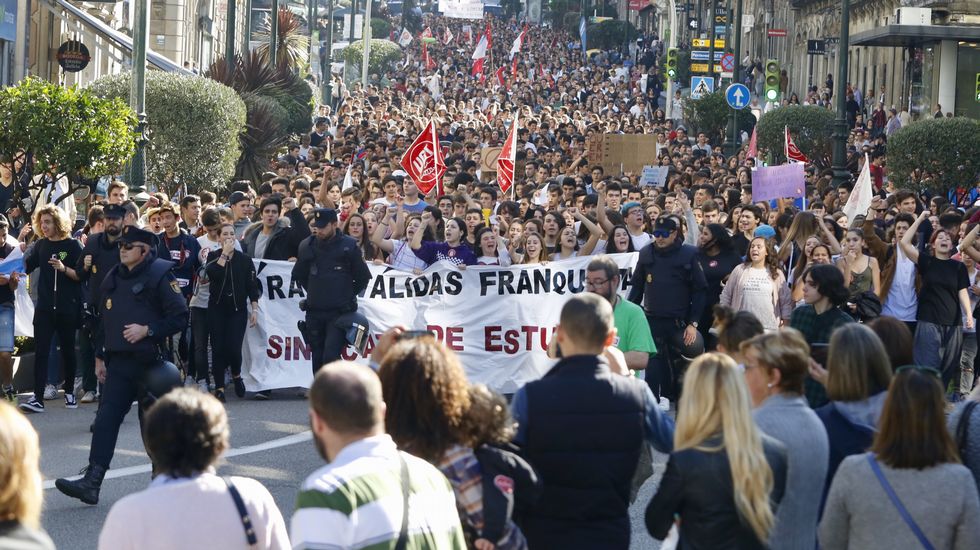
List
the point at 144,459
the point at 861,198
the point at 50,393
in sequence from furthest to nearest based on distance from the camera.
Answer: 1. the point at 861,198
2. the point at 50,393
3. the point at 144,459

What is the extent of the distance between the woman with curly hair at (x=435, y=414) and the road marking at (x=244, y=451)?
15.6 ft

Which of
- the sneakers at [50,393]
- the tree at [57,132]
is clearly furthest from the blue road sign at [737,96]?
the sneakers at [50,393]

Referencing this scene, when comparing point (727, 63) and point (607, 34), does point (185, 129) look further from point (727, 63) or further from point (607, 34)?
point (607, 34)

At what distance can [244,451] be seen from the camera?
10.5 meters

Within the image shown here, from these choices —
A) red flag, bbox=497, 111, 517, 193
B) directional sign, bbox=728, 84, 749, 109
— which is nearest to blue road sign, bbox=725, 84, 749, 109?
directional sign, bbox=728, 84, 749, 109

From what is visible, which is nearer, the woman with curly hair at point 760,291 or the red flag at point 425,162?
the woman with curly hair at point 760,291

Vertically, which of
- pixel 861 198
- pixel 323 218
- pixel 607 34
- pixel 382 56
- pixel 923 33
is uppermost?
pixel 607 34

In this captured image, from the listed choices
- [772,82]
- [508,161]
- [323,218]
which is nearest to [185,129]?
[508,161]

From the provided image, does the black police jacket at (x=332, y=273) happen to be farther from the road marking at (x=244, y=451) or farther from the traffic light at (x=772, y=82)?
the traffic light at (x=772, y=82)

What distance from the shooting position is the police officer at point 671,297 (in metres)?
12.0

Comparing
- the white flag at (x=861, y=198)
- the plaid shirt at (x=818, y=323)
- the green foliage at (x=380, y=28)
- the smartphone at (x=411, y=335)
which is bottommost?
the plaid shirt at (x=818, y=323)

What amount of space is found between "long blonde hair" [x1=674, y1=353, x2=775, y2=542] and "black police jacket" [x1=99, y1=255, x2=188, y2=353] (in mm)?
4580

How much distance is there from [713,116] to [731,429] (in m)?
34.6

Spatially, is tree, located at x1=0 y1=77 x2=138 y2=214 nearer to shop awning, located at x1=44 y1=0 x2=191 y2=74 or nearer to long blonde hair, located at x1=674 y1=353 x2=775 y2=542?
long blonde hair, located at x1=674 y1=353 x2=775 y2=542
